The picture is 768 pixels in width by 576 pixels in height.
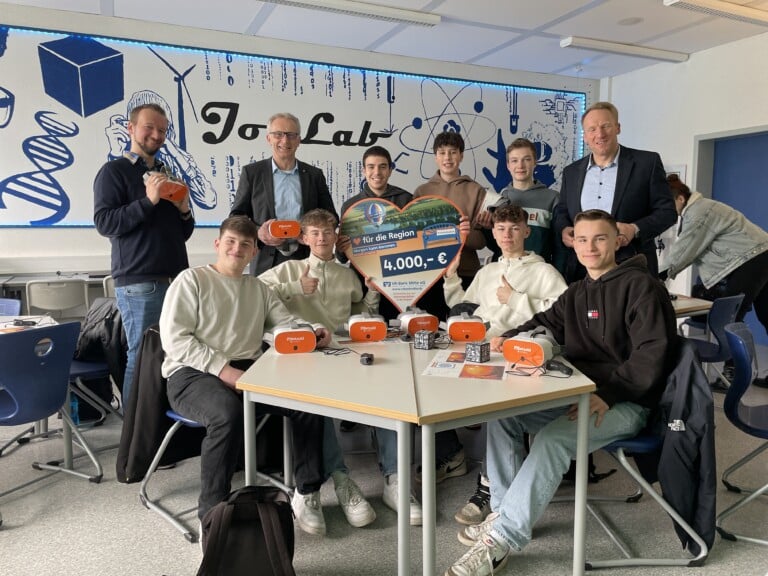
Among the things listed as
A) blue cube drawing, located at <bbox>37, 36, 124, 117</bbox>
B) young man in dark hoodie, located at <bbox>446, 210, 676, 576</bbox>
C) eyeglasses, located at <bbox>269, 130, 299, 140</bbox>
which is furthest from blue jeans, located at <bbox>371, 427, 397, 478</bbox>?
blue cube drawing, located at <bbox>37, 36, 124, 117</bbox>

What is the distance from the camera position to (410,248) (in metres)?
2.97

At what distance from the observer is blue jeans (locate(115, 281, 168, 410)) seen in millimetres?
2926

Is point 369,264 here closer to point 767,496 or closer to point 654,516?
point 654,516

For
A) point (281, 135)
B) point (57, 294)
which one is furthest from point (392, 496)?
point (57, 294)

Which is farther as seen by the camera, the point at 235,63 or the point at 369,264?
the point at 235,63

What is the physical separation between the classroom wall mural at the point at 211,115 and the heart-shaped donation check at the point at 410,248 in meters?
3.31

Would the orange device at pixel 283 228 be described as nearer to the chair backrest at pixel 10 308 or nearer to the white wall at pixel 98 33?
the chair backrest at pixel 10 308

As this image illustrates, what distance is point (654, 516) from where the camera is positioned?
2514 mm

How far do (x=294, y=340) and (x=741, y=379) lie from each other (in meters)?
1.76

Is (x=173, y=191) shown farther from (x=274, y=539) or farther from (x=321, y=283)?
(x=274, y=539)

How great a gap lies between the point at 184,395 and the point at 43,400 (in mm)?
762

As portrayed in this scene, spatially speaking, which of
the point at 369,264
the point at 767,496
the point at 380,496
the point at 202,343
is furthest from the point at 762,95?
the point at 202,343

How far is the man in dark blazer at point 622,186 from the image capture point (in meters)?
2.94

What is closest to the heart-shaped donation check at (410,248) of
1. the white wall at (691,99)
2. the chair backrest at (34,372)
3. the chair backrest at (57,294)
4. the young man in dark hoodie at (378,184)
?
the young man in dark hoodie at (378,184)
